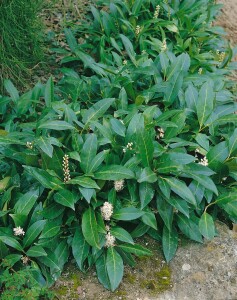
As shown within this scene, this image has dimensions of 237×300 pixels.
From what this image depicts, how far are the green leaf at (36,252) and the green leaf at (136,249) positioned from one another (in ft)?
1.46

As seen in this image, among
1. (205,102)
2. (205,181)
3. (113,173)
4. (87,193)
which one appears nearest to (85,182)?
(87,193)

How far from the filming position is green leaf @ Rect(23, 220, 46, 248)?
9.23 ft

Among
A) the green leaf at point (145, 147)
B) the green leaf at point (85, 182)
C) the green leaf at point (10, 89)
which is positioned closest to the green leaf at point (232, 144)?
the green leaf at point (145, 147)

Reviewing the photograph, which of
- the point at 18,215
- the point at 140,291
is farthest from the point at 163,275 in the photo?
the point at 18,215

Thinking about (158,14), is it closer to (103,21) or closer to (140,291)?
(103,21)

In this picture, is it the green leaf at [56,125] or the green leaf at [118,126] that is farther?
the green leaf at [118,126]

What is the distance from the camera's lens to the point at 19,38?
404cm

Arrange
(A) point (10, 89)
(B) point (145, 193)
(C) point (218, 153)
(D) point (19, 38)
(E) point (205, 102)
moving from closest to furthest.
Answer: (B) point (145, 193) < (C) point (218, 153) < (E) point (205, 102) < (A) point (10, 89) < (D) point (19, 38)

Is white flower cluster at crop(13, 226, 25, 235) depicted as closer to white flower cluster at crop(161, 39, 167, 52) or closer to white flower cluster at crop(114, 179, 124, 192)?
white flower cluster at crop(114, 179, 124, 192)

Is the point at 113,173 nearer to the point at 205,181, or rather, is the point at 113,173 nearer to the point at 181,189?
the point at 181,189

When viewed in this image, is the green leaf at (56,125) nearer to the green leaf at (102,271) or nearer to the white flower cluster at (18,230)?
the white flower cluster at (18,230)

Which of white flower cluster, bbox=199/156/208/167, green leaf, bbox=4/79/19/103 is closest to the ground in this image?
white flower cluster, bbox=199/156/208/167

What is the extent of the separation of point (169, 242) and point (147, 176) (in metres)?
0.42

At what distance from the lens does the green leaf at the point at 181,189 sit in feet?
9.59
